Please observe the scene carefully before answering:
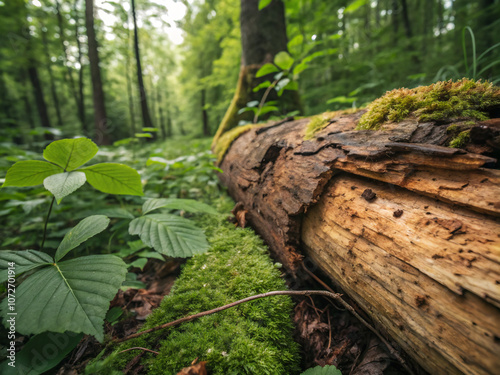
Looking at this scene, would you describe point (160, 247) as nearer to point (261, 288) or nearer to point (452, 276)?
point (261, 288)

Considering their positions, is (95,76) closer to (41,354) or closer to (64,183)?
(64,183)

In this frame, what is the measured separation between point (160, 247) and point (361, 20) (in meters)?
14.8

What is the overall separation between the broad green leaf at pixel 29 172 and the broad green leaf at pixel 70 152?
2.5 inches

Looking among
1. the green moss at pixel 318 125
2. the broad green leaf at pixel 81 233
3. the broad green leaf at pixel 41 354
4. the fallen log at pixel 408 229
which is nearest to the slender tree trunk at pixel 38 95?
the broad green leaf at pixel 81 233

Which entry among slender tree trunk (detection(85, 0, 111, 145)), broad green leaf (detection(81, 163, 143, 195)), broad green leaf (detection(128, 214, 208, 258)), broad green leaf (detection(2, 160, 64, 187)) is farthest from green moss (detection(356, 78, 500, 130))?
slender tree trunk (detection(85, 0, 111, 145))

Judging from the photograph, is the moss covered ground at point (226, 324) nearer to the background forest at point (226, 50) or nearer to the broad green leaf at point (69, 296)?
the broad green leaf at point (69, 296)

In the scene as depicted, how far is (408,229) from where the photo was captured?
1.02m

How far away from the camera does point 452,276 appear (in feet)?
2.67

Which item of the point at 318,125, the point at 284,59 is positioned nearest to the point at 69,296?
the point at 318,125

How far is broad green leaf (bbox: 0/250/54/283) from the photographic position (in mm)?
1019

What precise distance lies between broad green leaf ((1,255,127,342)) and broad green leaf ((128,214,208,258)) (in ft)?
0.95

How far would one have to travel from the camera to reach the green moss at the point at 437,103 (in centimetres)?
106

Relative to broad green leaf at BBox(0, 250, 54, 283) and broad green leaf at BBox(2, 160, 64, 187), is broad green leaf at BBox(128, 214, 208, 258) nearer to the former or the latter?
broad green leaf at BBox(0, 250, 54, 283)

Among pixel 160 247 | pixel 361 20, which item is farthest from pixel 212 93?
pixel 160 247
